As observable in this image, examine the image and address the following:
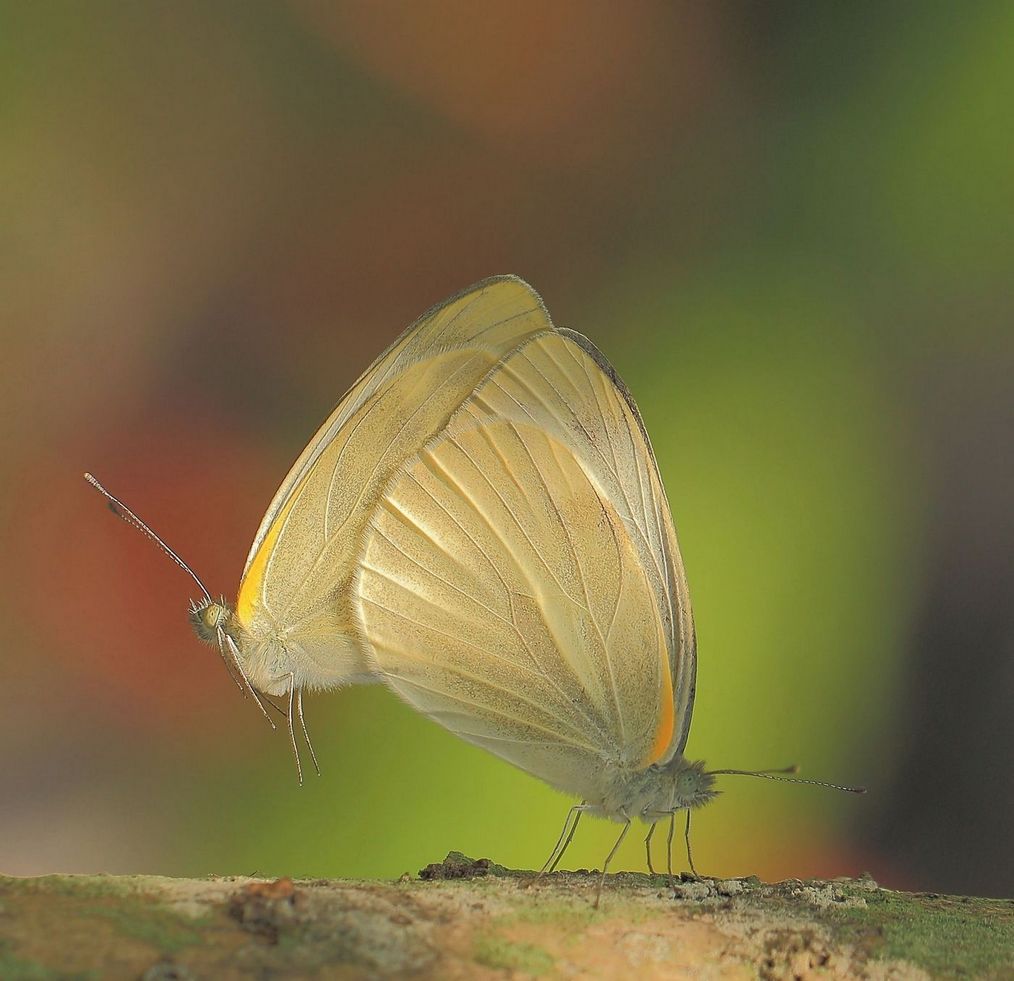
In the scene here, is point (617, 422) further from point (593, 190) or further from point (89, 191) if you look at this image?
point (89, 191)

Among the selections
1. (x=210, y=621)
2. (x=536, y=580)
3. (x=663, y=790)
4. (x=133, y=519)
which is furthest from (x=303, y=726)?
(x=663, y=790)

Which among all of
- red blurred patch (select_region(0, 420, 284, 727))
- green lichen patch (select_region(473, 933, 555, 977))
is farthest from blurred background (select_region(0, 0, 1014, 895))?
green lichen patch (select_region(473, 933, 555, 977))

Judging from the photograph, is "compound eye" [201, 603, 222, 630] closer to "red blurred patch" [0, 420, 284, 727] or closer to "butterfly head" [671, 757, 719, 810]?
"red blurred patch" [0, 420, 284, 727]

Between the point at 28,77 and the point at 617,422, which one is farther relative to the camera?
the point at 28,77

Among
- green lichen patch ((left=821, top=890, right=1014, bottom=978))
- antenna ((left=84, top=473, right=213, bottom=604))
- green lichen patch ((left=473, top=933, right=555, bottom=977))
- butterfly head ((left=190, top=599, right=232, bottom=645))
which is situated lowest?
green lichen patch ((left=821, top=890, right=1014, bottom=978))

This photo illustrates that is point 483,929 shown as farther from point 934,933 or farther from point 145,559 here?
point 145,559

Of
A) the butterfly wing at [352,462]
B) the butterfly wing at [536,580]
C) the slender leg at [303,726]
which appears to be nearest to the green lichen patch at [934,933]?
the butterfly wing at [536,580]

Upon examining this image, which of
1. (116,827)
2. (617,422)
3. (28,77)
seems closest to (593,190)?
(617,422)
